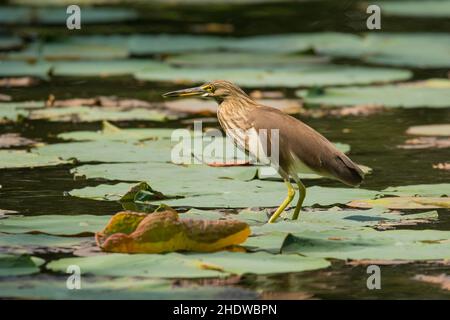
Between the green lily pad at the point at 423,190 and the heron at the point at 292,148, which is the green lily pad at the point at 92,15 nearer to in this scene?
the green lily pad at the point at 423,190

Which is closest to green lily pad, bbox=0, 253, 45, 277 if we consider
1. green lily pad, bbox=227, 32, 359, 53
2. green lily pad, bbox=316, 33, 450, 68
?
green lily pad, bbox=316, 33, 450, 68

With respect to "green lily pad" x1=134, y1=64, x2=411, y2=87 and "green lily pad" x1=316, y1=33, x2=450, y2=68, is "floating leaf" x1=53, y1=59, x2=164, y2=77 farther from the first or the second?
"green lily pad" x1=316, y1=33, x2=450, y2=68

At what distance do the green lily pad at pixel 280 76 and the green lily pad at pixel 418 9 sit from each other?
194 inches

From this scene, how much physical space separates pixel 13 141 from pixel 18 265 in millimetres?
4201

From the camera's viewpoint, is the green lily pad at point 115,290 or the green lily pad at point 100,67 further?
the green lily pad at point 100,67

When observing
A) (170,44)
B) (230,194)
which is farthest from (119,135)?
(170,44)

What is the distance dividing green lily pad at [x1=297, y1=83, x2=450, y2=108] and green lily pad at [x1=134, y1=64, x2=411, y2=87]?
0.40 metres

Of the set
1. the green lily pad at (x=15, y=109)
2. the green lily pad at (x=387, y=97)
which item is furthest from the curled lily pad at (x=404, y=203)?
the green lily pad at (x=15, y=109)

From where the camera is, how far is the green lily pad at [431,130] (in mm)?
10195

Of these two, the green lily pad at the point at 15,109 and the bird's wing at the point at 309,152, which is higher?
the green lily pad at the point at 15,109

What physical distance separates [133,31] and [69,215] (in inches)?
418

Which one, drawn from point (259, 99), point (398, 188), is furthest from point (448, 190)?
point (259, 99)

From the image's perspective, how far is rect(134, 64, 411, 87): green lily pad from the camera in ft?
41.7
